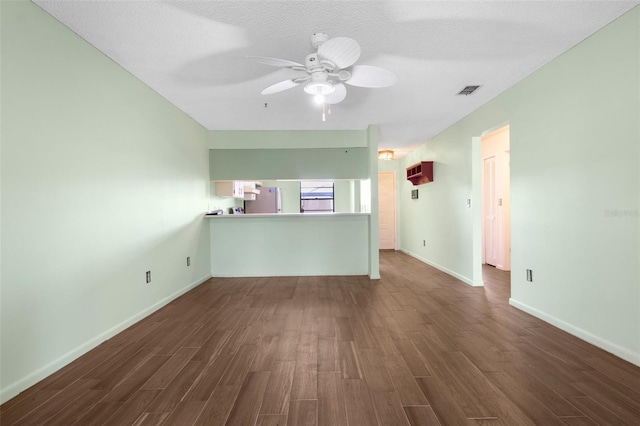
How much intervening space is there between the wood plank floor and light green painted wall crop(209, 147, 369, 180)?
228cm

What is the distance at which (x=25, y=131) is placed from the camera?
67.0 inches

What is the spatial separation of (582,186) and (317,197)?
23.2 feet

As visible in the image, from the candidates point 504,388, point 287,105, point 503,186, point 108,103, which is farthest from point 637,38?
point 108,103

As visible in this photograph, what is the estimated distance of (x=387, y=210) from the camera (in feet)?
24.5

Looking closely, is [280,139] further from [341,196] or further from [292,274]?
[341,196]

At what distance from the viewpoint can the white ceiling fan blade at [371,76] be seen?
199 cm

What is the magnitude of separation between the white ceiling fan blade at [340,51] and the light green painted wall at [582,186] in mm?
1891

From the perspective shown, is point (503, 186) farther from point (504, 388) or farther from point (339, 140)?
point (504, 388)

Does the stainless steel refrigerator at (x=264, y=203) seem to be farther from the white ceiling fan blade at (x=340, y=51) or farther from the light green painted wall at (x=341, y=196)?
the white ceiling fan blade at (x=340, y=51)

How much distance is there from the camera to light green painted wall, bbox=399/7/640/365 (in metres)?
1.92

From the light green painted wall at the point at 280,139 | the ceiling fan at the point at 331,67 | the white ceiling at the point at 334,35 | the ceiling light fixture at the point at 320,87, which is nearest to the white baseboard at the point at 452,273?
the white ceiling at the point at 334,35

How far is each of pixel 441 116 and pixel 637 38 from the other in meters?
2.15

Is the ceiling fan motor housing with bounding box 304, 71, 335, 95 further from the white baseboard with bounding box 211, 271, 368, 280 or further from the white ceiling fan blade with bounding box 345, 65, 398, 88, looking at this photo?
the white baseboard with bounding box 211, 271, 368, 280

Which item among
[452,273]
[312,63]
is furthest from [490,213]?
[312,63]
